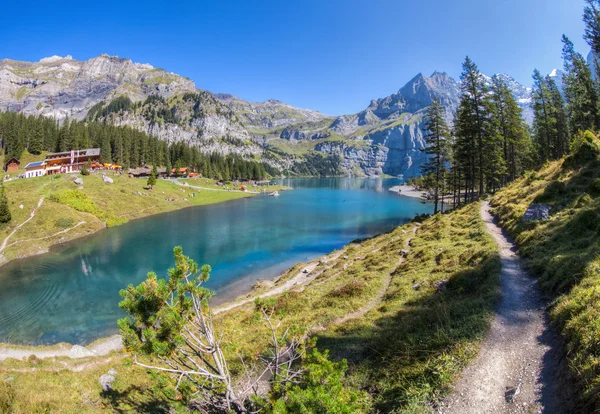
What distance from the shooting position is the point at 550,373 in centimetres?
774

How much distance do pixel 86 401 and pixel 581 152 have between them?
40.4 metres

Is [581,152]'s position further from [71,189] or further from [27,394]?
[71,189]

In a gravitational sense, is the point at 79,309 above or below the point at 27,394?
below

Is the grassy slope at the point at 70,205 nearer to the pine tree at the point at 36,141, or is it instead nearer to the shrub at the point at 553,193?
the pine tree at the point at 36,141

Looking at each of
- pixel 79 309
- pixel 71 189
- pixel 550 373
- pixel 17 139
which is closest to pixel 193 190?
pixel 71 189

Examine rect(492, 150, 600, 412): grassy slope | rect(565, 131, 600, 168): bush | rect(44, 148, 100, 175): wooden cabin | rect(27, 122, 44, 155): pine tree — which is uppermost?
rect(27, 122, 44, 155): pine tree

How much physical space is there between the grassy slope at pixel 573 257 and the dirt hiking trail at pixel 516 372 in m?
0.53

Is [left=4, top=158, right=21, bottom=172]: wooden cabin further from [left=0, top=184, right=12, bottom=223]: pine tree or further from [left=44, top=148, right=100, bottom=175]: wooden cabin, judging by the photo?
[left=0, top=184, right=12, bottom=223]: pine tree

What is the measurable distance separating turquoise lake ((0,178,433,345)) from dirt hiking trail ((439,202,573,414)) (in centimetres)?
2743

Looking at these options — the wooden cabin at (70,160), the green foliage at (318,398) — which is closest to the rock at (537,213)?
the green foliage at (318,398)

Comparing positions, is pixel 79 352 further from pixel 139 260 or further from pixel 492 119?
pixel 492 119

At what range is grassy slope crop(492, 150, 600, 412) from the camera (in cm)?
717

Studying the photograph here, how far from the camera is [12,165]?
10325cm

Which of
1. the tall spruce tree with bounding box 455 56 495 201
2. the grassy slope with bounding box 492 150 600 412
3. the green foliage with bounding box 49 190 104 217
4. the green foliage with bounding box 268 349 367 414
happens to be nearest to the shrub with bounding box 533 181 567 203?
the grassy slope with bounding box 492 150 600 412
